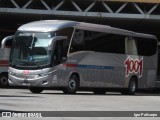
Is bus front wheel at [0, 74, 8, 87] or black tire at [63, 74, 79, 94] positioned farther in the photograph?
bus front wheel at [0, 74, 8, 87]

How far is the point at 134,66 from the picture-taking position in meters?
30.6

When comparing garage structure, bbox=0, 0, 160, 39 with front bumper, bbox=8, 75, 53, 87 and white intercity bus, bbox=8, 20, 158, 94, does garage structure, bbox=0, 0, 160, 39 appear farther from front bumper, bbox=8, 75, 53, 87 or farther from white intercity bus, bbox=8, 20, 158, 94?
front bumper, bbox=8, 75, 53, 87

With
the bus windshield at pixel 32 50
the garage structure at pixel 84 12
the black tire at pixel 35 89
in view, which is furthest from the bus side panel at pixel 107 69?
the garage structure at pixel 84 12

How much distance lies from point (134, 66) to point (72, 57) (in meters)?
5.72

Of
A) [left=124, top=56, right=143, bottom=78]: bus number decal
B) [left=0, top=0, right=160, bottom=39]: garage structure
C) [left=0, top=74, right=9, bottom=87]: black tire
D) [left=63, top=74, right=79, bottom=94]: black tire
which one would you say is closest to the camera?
[left=63, top=74, right=79, bottom=94]: black tire

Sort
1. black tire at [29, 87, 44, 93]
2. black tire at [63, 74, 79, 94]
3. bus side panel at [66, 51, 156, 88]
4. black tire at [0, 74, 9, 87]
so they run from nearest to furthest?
black tire at [63, 74, 79, 94] → bus side panel at [66, 51, 156, 88] → black tire at [29, 87, 44, 93] → black tire at [0, 74, 9, 87]

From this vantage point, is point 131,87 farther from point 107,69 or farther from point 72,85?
point 72,85

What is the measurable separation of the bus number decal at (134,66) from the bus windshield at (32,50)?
614cm

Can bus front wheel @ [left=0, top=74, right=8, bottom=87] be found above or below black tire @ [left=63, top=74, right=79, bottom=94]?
above

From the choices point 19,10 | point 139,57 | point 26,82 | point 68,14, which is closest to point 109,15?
point 68,14

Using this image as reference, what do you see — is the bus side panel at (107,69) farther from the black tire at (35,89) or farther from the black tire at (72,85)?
the black tire at (35,89)

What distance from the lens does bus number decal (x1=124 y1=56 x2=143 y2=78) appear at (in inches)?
1181

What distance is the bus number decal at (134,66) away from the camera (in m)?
30.0

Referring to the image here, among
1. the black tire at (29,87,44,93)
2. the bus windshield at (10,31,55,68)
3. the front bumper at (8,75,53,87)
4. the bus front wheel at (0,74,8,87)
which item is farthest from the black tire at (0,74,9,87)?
the front bumper at (8,75,53,87)
